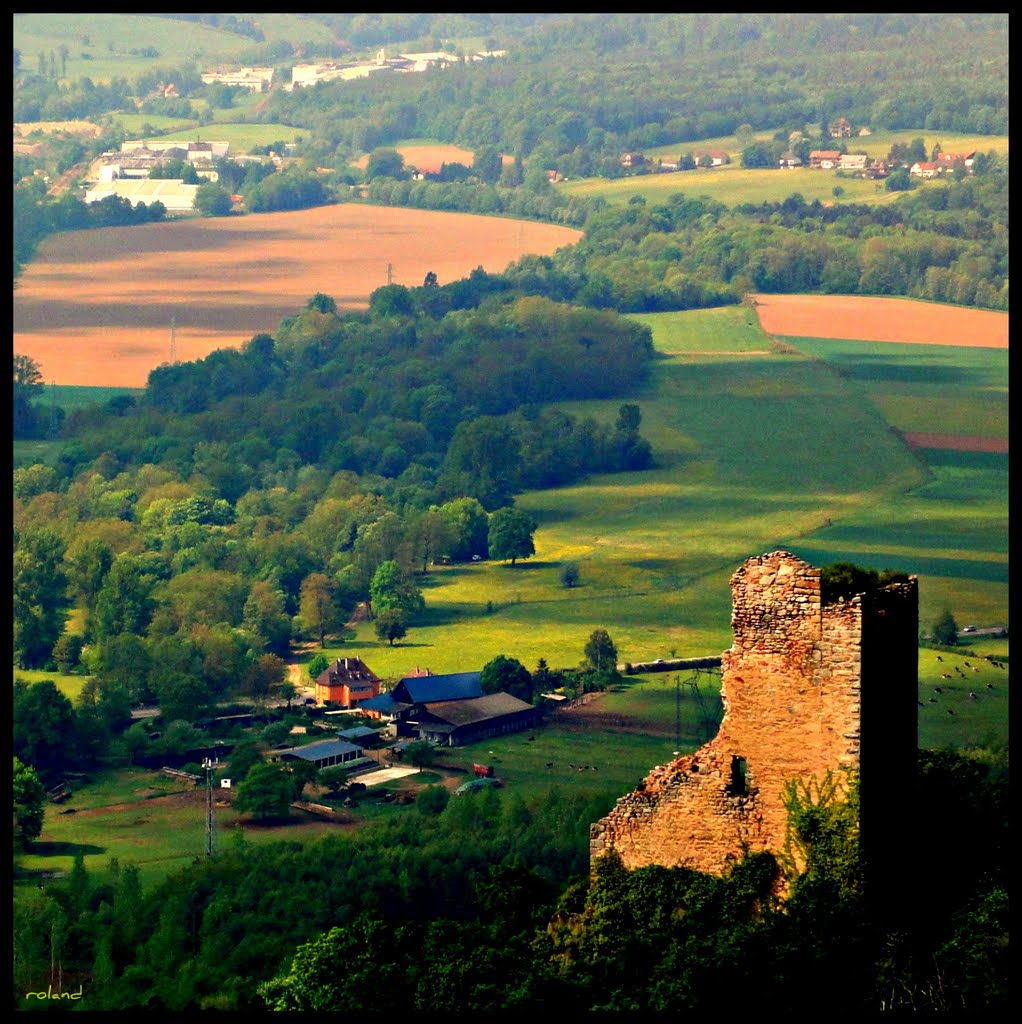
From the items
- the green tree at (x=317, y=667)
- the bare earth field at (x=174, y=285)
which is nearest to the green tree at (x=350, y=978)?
the green tree at (x=317, y=667)

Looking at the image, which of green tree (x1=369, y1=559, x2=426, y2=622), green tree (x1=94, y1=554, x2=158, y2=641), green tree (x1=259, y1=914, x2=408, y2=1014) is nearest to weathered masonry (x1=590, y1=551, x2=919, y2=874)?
green tree (x1=259, y1=914, x2=408, y2=1014)

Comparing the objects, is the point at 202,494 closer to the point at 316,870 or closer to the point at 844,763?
the point at 316,870

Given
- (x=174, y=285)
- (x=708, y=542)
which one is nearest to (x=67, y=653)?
(x=708, y=542)

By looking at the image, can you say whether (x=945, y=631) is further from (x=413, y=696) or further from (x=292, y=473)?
(x=292, y=473)

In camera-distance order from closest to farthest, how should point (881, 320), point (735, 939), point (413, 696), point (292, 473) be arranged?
point (735, 939), point (413, 696), point (292, 473), point (881, 320)

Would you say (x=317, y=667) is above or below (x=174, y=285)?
below

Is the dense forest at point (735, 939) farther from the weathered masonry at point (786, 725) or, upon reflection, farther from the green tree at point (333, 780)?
the green tree at point (333, 780)
